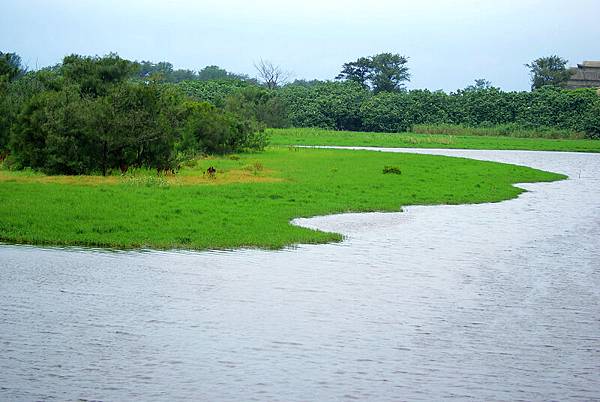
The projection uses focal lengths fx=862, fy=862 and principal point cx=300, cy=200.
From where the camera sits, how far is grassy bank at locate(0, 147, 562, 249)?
20.2 metres

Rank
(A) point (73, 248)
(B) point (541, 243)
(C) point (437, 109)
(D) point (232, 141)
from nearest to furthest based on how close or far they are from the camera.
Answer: (A) point (73, 248) < (B) point (541, 243) < (D) point (232, 141) < (C) point (437, 109)

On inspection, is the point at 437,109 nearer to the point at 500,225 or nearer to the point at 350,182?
the point at 350,182

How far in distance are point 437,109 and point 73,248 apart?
82680mm

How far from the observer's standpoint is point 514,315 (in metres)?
14.2

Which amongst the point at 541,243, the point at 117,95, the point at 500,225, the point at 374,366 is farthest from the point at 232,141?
the point at 374,366

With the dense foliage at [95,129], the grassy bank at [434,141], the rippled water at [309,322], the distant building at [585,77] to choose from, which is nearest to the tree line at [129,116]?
the dense foliage at [95,129]

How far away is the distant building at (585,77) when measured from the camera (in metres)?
124

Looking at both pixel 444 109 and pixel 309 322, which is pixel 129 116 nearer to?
pixel 309 322

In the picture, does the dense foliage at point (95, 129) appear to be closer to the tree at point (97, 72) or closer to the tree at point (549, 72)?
the tree at point (97, 72)

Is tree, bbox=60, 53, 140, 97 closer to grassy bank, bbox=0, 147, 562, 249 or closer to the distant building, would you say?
grassy bank, bbox=0, 147, 562, 249

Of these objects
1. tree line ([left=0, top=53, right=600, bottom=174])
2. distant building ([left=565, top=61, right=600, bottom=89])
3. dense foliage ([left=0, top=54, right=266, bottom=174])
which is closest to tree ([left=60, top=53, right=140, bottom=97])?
tree line ([left=0, top=53, right=600, bottom=174])

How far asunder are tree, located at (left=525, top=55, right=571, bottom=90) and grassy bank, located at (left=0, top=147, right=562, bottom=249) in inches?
3174

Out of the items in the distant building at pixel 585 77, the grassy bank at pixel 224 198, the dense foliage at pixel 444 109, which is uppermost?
the distant building at pixel 585 77

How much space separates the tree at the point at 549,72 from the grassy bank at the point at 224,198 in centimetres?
8062
